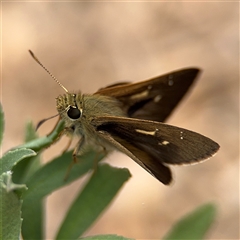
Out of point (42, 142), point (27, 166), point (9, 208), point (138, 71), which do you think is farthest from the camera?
point (138, 71)

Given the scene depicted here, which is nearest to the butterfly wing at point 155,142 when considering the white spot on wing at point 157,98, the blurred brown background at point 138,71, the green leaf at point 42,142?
the green leaf at point 42,142

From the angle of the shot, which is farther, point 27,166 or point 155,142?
point 155,142

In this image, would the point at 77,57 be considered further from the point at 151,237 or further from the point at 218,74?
the point at 151,237

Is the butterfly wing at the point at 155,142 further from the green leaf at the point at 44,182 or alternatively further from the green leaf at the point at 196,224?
the green leaf at the point at 196,224

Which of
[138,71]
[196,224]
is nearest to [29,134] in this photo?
[196,224]

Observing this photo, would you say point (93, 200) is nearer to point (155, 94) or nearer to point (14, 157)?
point (14, 157)

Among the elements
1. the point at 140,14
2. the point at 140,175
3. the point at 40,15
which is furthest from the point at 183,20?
the point at 140,175
